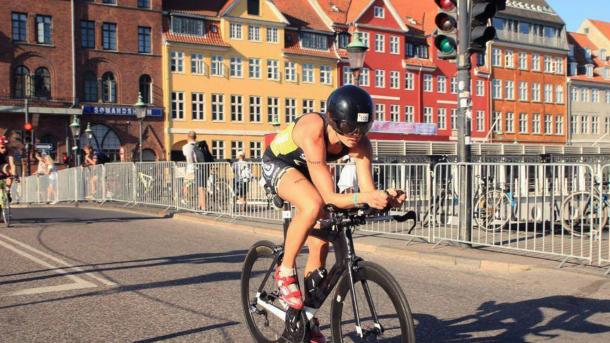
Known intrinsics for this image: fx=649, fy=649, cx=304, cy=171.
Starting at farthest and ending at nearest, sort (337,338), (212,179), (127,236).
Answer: (212,179) < (127,236) < (337,338)

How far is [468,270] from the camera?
8242mm

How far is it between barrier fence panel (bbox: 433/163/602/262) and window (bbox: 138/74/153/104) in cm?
3987

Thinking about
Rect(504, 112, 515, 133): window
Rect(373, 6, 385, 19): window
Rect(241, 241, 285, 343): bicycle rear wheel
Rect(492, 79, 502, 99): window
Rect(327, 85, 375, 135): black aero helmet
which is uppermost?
Rect(373, 6, 385, 19): window

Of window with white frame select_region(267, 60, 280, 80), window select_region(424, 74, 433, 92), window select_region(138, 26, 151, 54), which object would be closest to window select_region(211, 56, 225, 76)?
window with white frame select_region(267, 60, 280, 80)

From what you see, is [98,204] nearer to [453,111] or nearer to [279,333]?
[279,333]

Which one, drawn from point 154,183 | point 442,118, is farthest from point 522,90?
point 154,183

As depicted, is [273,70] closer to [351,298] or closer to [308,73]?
[308,73]

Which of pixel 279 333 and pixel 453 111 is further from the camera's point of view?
pixel 453 111

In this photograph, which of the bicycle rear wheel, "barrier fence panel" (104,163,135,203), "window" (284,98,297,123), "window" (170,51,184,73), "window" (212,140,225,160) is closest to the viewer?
the bicycle rear wheel

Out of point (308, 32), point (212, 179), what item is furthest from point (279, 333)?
point (308, 32)

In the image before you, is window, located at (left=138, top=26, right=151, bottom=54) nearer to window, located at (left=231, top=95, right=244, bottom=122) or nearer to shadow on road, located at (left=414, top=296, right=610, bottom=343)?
window, located at (left=231, top=95, right=244, bottom=122)

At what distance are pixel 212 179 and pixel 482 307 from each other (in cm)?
1004

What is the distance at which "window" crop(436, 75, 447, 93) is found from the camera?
63.7 m

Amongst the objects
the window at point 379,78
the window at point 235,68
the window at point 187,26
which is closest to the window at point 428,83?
the window at point 379,78
